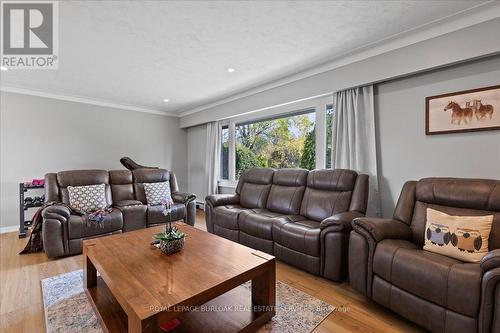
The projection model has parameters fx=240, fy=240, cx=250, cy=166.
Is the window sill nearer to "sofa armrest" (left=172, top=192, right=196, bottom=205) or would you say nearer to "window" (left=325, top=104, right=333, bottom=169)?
"sofa armrest" (left=172, top=192, right=196, bottom=205)

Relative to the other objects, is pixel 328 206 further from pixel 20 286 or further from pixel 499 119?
pixel 20 286

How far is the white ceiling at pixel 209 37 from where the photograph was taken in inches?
77.9

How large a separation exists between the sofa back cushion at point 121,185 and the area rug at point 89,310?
1778 millimetres

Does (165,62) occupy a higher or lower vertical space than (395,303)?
higher

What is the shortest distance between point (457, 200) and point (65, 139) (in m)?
5.82

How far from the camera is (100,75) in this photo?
3482 mm

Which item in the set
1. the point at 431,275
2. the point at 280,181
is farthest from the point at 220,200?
the point at 431,275

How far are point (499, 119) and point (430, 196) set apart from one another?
0.87m

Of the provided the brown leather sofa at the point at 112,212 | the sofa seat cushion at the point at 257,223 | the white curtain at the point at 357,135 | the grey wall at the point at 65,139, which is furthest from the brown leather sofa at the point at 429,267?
the grey wall at the point at 65,139

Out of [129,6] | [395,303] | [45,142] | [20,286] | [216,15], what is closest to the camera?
[395,303]

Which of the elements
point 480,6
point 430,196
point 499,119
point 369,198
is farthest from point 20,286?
point 480,6

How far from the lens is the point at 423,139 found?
2557mm

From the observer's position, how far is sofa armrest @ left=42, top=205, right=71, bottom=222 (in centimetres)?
283

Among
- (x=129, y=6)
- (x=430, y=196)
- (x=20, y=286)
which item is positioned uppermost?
(x=129, y=6)
